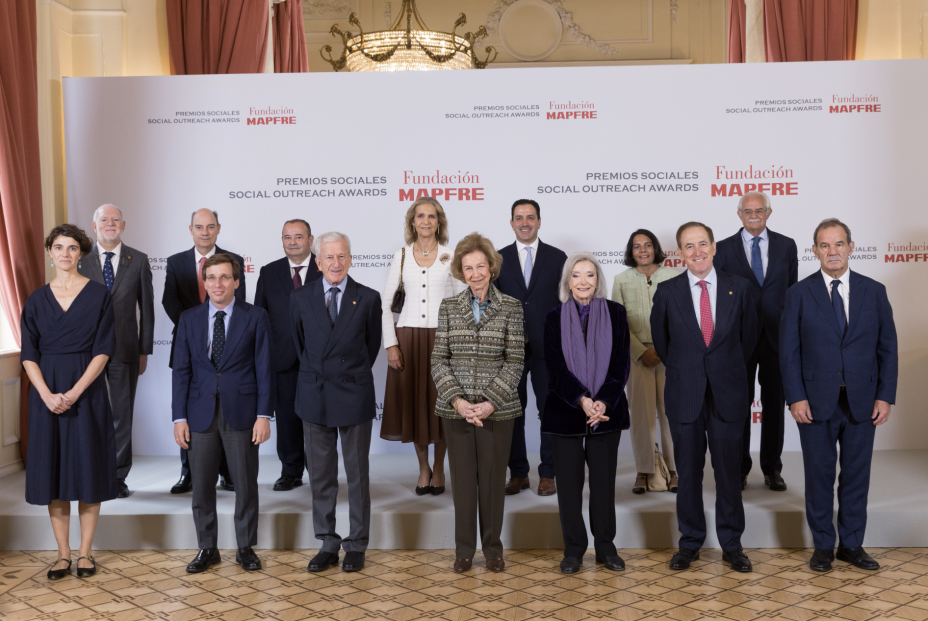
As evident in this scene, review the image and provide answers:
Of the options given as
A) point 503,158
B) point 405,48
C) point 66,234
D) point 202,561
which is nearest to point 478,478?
point 202,561

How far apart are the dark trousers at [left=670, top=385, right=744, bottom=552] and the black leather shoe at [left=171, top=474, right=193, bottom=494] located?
246 cm

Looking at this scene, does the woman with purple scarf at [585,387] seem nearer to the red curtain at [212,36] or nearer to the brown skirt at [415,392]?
the brown skirt at [415,392]

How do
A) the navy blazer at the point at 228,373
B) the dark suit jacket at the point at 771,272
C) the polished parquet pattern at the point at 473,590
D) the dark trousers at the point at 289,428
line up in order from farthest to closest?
the dark trousers at the point at 289,428
the dark suit jacket at the point at 771,272
the navy blazer at the point at 228,373
the polished parquet pattern at the point at 473,590

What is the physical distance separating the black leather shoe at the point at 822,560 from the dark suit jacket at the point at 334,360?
1.96 m

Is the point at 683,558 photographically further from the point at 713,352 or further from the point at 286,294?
the point at 286,294

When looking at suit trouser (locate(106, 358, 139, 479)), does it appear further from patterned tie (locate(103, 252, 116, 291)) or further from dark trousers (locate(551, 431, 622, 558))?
dark trousers (locate(551, 431, 622, 558))

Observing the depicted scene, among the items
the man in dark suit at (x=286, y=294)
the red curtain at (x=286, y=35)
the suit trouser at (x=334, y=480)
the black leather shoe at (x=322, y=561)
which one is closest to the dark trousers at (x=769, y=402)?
the suit trouser at (x=334, y=480)

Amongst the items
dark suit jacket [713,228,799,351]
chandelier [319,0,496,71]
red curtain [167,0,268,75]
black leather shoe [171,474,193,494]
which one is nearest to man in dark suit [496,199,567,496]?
dark suit jacket [713,228,799,351]

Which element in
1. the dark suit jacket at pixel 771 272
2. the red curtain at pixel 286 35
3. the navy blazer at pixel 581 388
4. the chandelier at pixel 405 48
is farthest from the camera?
the red curtain at pixel 286 35

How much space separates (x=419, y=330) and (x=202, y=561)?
142 centimetres

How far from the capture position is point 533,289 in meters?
4.00

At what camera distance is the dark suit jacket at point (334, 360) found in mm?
3342

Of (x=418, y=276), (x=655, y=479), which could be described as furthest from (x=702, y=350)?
(x=418, y=276)

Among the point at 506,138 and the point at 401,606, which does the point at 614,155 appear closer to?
the point at 506,138
